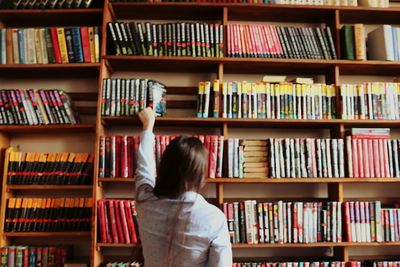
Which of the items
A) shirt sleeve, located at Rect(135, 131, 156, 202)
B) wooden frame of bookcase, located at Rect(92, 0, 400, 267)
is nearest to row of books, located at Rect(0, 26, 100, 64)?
wooden frame of bookcase, located at Rect(92, 0, 400, 267)

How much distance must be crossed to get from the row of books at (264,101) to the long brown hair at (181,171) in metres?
1.08

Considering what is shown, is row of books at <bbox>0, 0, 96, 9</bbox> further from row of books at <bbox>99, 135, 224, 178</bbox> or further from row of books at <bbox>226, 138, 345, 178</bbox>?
row of books at <bbox>226, 138, 345, 178</bbox>

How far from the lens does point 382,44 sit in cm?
231

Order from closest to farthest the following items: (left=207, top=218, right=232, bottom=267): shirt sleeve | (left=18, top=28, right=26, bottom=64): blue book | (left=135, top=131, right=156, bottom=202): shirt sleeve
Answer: (left=207, top=218, right=232, bottom=267): shirt sleeve < (left=135, top=131, right=156, bottom=202): shirt sleeve < (left=18, top=28, right=26, bottom=64): blue book

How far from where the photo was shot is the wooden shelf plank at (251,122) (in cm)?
216

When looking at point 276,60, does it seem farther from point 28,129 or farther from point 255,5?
point 28,129

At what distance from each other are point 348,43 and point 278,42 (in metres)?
0.47

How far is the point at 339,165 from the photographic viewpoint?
2.16 m

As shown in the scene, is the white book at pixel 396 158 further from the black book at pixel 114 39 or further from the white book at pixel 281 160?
the black book at pixel 114 39

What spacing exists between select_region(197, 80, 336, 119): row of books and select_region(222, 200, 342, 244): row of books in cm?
56

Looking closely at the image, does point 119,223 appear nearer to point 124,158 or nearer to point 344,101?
point 124,158

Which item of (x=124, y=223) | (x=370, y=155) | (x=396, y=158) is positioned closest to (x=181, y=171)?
(x=124, y=223)

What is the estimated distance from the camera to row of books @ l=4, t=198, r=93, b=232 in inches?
84.1

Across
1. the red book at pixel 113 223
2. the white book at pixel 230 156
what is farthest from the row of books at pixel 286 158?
the red book at pixel 113 223
